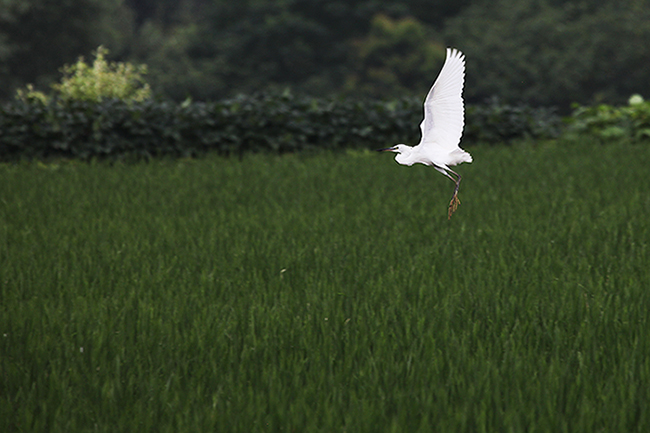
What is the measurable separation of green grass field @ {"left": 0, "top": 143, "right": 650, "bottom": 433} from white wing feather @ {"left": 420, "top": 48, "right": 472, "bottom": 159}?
3.87 feet

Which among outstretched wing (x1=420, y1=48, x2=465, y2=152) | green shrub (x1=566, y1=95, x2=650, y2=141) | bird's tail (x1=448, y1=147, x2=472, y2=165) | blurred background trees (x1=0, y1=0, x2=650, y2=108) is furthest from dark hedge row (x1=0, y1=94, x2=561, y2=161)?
blurred background trees (x1=0, y1=0, x2=650, y2=108)

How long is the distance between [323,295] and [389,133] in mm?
6648

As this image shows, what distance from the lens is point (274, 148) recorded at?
10578mm

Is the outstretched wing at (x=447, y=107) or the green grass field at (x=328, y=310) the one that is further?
the green grass field at (x=328, y=310)

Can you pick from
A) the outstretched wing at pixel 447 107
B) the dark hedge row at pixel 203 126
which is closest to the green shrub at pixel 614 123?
the dark hedge row at pixel 203 126

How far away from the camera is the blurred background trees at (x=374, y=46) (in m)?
23.0

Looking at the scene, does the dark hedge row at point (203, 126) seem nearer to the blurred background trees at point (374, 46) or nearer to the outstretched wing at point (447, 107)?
the outstretched wing at point (447, 107)

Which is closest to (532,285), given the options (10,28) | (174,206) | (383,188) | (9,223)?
(383,188)

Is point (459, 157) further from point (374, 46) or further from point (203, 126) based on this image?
point (374, 46)

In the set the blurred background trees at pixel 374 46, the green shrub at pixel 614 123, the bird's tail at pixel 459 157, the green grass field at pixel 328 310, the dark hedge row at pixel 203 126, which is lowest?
the green grass field at pixel 328 310

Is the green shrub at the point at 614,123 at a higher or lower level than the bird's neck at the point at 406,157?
higher

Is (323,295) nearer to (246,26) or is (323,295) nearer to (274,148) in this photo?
(274,148)

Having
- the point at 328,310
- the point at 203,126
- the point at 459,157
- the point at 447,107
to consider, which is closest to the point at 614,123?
the point at 203,126

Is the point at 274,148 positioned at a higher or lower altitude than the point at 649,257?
higher
